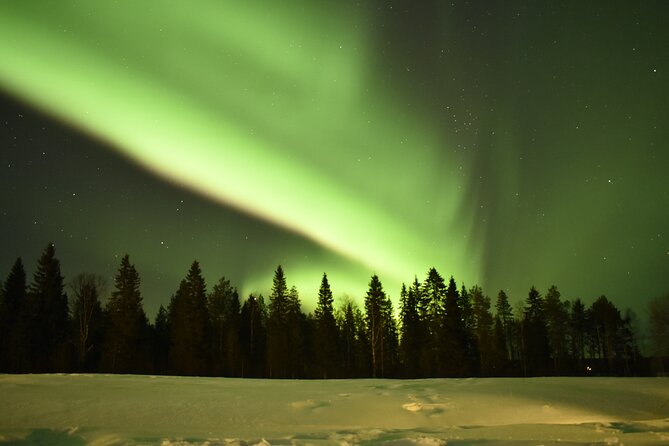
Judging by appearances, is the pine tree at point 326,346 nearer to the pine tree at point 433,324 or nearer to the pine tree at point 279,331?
the pine tree at point 279,331

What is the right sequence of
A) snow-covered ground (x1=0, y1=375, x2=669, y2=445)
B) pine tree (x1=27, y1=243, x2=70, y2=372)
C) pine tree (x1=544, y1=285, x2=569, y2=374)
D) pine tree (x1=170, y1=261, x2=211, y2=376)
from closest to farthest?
snow-covered ground (x1=0, y1=375, x2=669, y2=445) → pine tree (x1=27, y1=243, x2=70, y2=372) → pine tree (x1=170, y1=261, x2=211, y2=376) → pine tree (x1=544, y1=285, x2=569, y2=374)

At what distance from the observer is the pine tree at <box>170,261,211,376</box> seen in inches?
2167

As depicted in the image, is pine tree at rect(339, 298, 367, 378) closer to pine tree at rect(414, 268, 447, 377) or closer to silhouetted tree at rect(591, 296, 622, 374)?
pine tree at rect(414, 268, 447, 377)

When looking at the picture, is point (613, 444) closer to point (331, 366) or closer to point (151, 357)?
point (331, 366)

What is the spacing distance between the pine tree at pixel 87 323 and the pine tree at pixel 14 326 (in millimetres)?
5808

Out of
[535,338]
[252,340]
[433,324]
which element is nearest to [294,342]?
[252,340]

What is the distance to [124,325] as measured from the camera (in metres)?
55.0

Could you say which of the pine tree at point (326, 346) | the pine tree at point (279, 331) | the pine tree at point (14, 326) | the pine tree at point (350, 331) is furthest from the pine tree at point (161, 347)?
the pine tree at point (350, 331)

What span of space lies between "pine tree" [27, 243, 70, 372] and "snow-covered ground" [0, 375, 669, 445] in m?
39.3

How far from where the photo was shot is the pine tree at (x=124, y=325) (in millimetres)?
53406

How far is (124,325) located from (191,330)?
7.43 metres


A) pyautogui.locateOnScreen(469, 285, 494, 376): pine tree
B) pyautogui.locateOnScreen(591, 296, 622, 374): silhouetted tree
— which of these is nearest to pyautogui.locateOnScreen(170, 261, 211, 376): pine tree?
pyautogui.locateOnScreen(469, 285, 494, 376): pine tree

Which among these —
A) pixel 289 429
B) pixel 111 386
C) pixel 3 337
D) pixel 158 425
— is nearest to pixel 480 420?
pixel 289 429

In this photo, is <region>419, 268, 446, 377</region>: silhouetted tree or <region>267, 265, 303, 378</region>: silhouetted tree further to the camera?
<region>267, 265, 303, 378</region>: silhouetted tree
